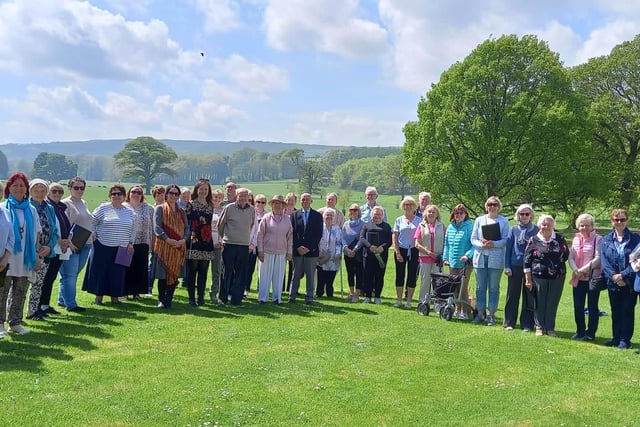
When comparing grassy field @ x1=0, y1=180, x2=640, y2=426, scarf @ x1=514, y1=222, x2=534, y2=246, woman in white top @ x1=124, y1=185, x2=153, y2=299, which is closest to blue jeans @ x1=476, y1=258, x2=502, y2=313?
grassy field @ x1=0, y1=180, x2=640, y2=426

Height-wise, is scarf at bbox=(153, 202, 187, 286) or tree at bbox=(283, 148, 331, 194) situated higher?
tree at bbox=(283, 148, 331, 194)

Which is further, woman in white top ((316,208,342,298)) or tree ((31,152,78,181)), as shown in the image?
tree ((31,152,78,181))

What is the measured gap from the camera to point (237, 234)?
34.6 ft

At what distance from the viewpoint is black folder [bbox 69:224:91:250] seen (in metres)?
9.47

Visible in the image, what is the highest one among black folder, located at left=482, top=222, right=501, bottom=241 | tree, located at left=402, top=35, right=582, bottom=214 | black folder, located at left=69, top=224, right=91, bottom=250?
tree, located at left=402, top=35, right=582, bottom=214

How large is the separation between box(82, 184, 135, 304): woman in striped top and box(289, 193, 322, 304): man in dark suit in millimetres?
3223

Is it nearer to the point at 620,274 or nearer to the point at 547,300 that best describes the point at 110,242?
the point at 547,300

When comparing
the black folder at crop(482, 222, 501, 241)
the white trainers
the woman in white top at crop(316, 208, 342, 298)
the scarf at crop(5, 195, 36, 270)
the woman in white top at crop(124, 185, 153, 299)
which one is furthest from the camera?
the woman in white top at crop(316, 208, 342, 298)

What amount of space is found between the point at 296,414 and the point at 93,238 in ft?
20.3

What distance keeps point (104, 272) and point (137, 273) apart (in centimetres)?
71

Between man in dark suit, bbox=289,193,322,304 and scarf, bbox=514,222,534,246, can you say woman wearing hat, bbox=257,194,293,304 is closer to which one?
man in dark suit, bbox=289,193,322,304

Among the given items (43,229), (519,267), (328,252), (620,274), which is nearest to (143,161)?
(328,252)

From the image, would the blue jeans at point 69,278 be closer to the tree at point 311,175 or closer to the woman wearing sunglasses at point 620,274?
the woman wearing sunglasses at point 620,274

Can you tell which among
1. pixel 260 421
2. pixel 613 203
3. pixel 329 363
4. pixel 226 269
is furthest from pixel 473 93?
pixel 260 421
